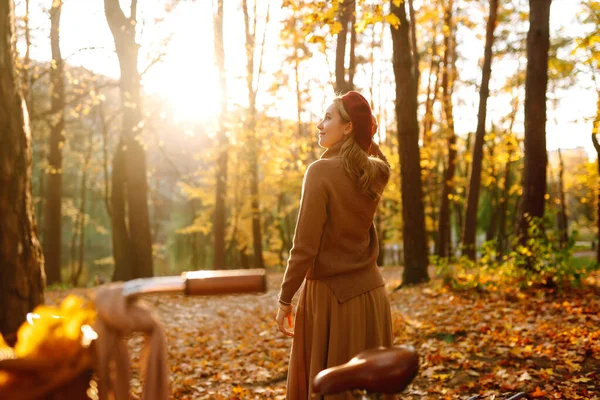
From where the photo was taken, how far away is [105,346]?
1635 millimetres

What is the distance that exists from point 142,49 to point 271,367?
1000 centimetres

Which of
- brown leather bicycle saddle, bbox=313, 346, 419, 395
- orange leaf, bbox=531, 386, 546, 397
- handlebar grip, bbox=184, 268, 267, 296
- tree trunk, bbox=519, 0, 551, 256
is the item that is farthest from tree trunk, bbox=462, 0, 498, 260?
handlebar grip, bbox=184, 268, 267, 296

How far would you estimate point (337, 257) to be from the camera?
3158mm

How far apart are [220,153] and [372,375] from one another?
17397mm

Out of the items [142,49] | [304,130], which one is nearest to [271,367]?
[142,49]

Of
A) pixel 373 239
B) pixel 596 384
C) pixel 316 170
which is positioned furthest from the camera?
pixel 596 384

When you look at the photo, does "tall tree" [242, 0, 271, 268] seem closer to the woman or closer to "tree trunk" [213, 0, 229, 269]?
"tree trunk" [213, 0, 229, 269]

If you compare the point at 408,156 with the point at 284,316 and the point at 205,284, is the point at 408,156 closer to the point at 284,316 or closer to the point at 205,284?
the point at 284,316

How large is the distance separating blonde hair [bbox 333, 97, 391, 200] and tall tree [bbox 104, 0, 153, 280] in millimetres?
11195

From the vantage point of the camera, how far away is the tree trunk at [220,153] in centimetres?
1855

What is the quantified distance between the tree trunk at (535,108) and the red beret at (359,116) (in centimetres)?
788

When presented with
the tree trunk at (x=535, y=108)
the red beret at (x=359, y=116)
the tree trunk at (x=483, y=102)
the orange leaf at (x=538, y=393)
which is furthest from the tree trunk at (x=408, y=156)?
the red beret at (x=359, y=116)

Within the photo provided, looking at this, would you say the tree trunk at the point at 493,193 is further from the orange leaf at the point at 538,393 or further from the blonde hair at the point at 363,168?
the blonde hair at the point at 363,168

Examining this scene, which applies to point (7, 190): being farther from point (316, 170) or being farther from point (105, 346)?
point (105, 346)
